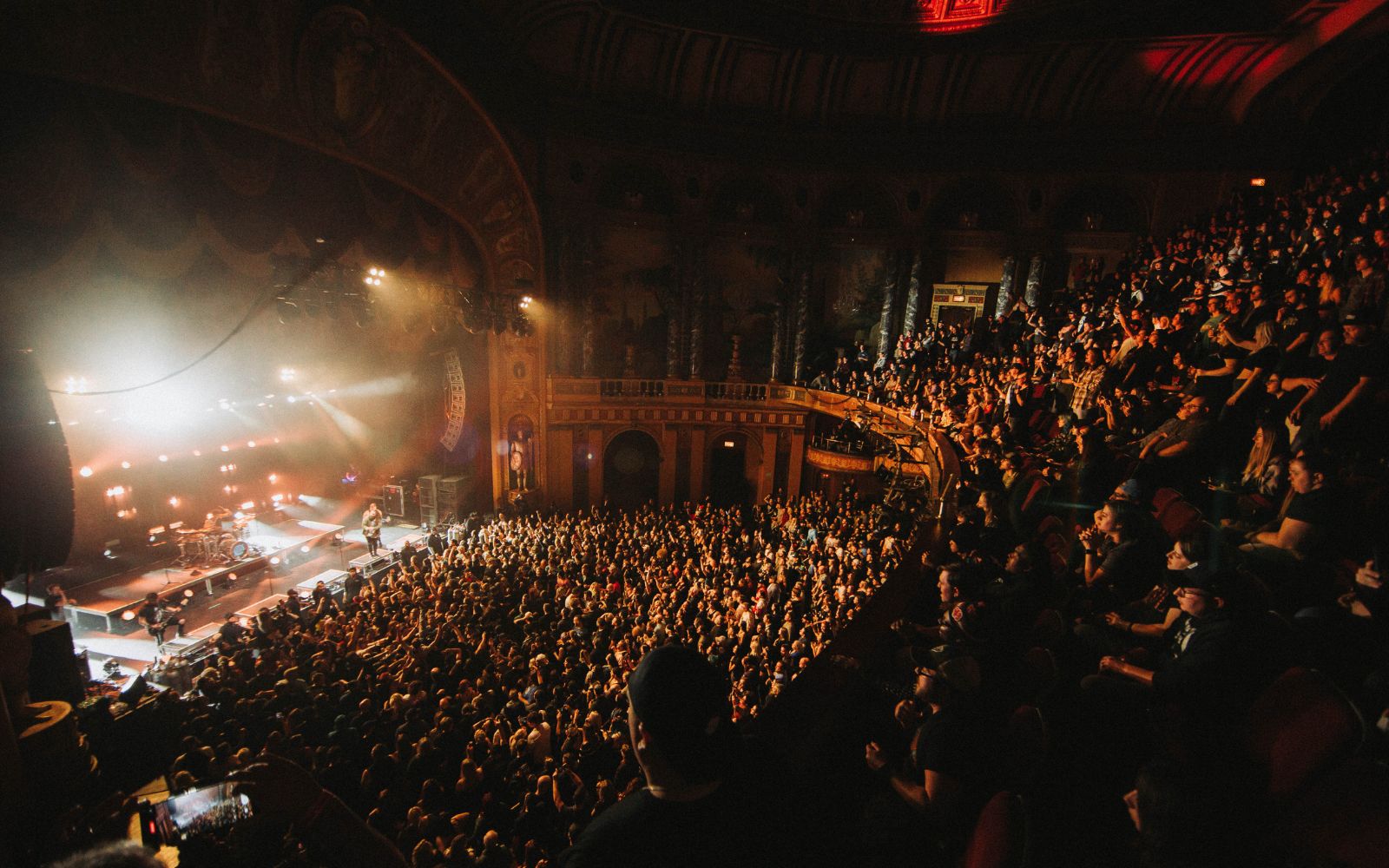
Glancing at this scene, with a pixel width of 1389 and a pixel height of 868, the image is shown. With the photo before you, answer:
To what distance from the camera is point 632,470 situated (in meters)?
19.2

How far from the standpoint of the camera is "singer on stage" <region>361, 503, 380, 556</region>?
14578 mm

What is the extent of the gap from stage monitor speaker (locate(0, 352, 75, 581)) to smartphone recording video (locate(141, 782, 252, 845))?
1.98m

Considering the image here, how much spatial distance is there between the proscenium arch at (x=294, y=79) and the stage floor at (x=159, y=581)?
10173mm

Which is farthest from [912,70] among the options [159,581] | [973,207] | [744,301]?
[159,581]

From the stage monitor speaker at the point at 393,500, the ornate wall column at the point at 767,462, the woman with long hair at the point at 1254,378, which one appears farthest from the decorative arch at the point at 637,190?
the woman with long hair at the point at 1254,378

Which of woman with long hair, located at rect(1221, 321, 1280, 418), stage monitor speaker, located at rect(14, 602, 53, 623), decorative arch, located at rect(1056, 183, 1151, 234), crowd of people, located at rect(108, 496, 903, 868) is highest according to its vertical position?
decorative arch, located at rect(1056, 183, 1151, 234)

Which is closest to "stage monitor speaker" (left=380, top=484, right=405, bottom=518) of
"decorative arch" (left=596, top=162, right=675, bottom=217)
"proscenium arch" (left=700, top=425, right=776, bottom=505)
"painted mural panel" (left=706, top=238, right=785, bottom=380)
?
"proscenium arch" (left=700, top=425, right=776, bottom=505)

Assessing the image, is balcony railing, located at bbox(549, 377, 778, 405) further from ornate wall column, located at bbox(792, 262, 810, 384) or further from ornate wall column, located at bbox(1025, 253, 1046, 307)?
ornate wall column, located at bbox(1025, 253, 1046, 307)

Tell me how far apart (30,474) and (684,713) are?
5783mm

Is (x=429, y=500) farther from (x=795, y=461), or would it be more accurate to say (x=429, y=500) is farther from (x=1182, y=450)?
(x=1182, y=450)

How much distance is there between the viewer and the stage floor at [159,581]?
1163 cm

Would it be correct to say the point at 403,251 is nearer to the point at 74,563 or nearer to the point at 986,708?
the point at 74,563

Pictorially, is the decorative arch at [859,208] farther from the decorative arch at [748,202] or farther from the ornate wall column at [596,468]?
the ornate wall column at [596,468]

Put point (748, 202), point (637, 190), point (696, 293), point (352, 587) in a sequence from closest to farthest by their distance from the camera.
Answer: point (352, 587) < point (637, 190) < point (696, 293) < point (748, 202)
